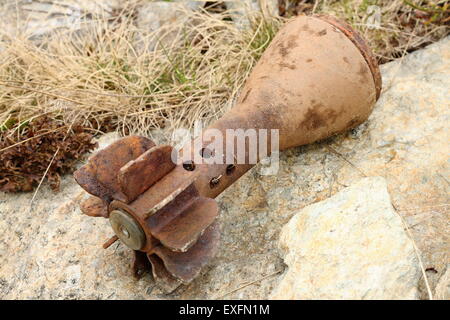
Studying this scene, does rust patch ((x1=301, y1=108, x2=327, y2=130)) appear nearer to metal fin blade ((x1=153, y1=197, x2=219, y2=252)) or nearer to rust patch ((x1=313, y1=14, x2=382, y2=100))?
rust patch ((x1=313, y1=14, x2=382, y2=100))

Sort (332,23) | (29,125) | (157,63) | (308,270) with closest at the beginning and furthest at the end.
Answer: (308,270)
(332,23)
(29,125)
(157,63)

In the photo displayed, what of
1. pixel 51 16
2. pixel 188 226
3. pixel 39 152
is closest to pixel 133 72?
pixel 39 152

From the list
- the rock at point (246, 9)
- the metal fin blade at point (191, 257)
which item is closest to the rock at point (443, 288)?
the metal fin blade at point (191, 257)

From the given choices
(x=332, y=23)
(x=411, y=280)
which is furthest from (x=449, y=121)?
(x=411, y=280)

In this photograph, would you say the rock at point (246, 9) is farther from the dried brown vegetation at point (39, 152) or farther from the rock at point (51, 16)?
the dried brown vegetation at point (39, 152)

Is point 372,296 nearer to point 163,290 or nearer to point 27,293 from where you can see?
point 163,290

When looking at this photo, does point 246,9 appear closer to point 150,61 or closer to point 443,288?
point 150,61
